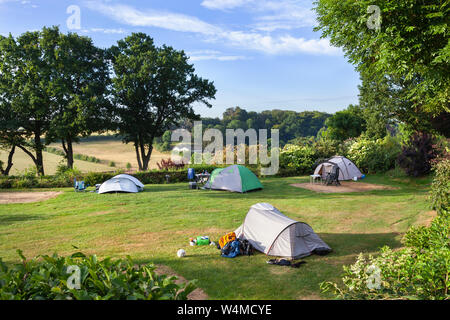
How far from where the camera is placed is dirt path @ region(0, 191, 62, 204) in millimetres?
15890

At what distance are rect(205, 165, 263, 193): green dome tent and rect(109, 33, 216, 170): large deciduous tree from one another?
13730mm

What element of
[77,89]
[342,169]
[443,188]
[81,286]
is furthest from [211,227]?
[77,89]

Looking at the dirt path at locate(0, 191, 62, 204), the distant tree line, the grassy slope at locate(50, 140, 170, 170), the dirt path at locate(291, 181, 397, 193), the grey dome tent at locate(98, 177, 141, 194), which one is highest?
the distant tree line

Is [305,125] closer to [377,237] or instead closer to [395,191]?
[395,191]

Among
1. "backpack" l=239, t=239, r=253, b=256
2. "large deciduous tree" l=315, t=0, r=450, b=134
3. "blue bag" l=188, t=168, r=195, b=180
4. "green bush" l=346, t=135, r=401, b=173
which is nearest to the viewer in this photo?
"backpack" l=239, t=239, r=253, b=256

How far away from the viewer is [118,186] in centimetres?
1702

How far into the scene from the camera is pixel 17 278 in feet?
9.21

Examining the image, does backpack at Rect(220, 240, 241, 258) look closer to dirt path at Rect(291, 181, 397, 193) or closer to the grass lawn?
the grass lawn

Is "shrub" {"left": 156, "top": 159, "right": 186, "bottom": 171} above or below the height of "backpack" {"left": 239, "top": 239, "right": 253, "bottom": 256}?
above

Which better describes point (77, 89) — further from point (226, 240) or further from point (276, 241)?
point (276, 241)

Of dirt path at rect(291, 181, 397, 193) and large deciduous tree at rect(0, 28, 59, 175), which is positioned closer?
dirt path at rect(291, 181, 397, 193)

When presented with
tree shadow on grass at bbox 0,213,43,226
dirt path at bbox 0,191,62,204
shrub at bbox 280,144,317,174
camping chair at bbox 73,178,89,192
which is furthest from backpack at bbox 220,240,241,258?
shrub at bbox 280,144,317,174
